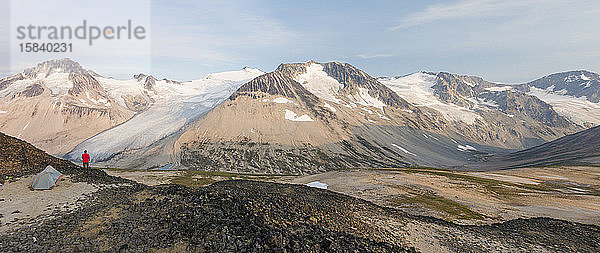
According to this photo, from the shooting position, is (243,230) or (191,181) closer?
(243,230)

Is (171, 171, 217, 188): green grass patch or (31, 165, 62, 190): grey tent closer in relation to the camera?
(31, 165, 62, 190): grey tent

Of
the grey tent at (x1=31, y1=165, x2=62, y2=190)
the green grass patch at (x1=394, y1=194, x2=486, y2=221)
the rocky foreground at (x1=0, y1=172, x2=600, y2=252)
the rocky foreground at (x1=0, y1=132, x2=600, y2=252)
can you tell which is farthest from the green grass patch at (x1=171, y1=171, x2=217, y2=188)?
the green grass patch at (x1=394, y1=194, x2=486, y2=221)

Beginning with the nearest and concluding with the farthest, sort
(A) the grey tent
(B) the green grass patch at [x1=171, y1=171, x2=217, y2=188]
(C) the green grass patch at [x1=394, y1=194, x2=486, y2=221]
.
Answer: (A) the grey tent → (C) the green grass patch at [x1=394, y1=194, x2=486, y2=221] → (B) the green grass patch at [x1=171, y1=171, x2=217, y2=188]

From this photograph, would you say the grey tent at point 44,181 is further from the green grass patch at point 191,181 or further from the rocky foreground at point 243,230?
the green grass patch at point 191,181

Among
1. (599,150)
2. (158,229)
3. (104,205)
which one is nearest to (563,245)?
(158,229)

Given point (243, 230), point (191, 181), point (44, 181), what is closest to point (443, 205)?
point (243, 230)

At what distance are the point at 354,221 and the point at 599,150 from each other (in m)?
221

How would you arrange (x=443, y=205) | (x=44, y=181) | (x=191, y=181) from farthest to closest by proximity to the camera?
(x=191, y=181) → (x=443, y=205) → (x=44, y=181)

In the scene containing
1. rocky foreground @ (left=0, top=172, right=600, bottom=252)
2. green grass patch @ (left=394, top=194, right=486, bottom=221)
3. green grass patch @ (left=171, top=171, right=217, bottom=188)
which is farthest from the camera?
green grass patch @ (left=171, top=171, right=217, bottom=188)

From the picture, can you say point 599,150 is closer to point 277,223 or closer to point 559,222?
point 559,222

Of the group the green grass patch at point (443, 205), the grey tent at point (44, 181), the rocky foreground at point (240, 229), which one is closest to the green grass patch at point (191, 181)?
the rocky foreground at point (240, 229)

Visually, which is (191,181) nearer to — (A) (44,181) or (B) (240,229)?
(A) (44,181)

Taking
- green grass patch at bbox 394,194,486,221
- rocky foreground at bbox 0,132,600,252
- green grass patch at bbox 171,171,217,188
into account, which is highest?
rocky foreground at bbox 0,132,600,252

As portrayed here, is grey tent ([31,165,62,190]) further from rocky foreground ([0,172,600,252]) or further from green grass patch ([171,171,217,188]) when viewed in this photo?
green grass patch ([171,171,217,188])
